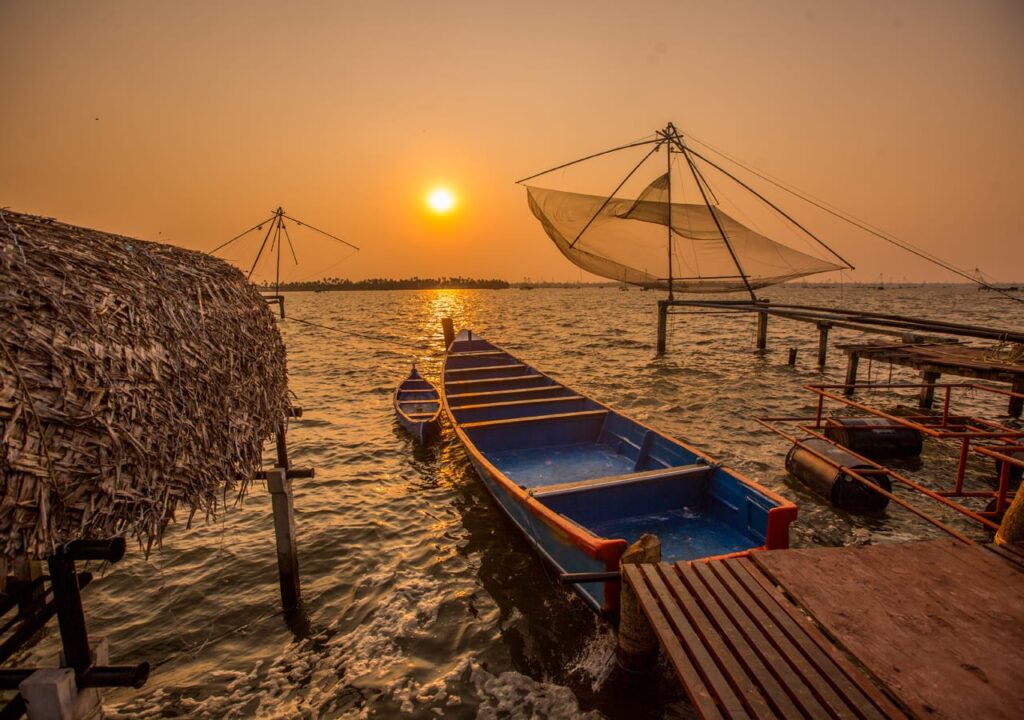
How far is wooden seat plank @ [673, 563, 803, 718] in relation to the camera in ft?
9.50

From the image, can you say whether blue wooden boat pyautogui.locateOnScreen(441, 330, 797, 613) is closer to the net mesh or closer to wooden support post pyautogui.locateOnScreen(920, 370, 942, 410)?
the net mesh

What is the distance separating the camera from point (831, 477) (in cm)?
853

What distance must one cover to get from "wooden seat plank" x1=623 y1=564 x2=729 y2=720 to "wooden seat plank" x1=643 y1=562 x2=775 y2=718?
7cm

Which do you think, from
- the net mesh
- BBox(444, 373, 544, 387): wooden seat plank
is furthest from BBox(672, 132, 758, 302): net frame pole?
BBox(444, 373, 544, 387): wooden seat plank

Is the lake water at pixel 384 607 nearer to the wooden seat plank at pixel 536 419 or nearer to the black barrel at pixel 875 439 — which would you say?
the black barrel at pixel 875 439

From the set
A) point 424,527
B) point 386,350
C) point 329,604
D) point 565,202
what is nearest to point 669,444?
point 424,527

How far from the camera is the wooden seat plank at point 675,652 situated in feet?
9.55

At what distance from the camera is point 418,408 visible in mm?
13938

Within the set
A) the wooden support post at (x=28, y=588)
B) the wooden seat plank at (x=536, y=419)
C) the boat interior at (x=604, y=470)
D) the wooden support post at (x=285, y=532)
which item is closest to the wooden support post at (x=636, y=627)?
the boat interior at (x=604, y=470)

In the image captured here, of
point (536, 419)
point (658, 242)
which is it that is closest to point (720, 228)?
point (658, 242)

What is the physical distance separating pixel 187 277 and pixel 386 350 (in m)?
28.1

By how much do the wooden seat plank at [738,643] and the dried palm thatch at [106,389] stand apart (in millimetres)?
4061

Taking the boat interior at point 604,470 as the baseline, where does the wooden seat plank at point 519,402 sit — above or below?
above

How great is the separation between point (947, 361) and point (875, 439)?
4.51 m
